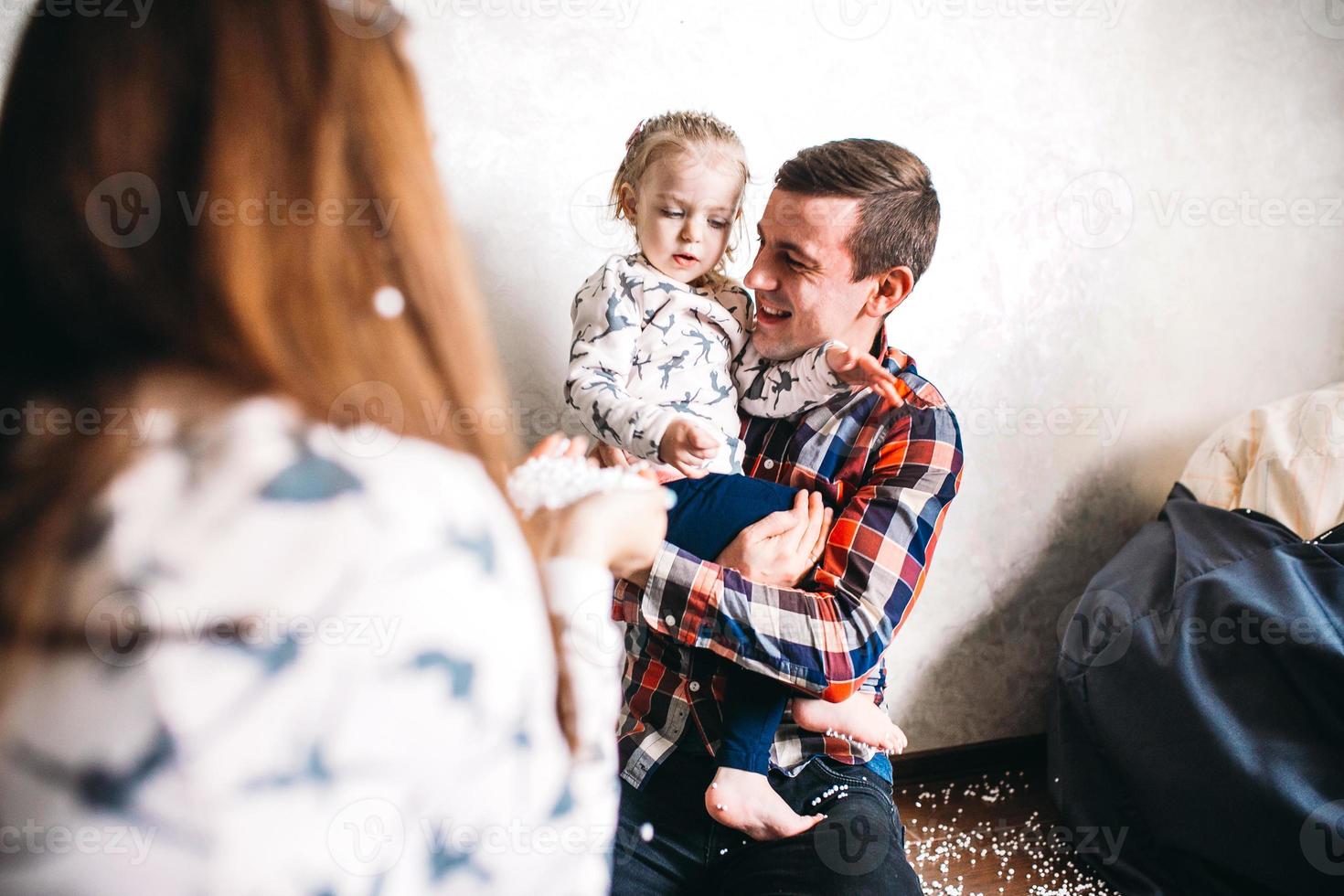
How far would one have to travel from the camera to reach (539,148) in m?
1.21

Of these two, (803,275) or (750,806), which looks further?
(803,275)

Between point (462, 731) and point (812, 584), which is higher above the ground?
point (462, 731)

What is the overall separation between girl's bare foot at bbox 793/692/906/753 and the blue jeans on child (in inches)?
1.9

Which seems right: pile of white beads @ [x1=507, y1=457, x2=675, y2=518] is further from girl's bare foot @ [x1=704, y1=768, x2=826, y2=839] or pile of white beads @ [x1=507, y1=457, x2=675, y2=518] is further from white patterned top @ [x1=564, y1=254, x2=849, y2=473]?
girl's bare foot @ [x1=704, y1=768, x2=826, y2=839]

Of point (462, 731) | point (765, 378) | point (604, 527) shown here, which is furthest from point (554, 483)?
point (765, 378)

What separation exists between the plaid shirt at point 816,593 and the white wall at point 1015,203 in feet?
1.16

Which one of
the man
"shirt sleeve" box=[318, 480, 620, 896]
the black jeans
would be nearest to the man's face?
the man

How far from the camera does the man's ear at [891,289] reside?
1.32 metres

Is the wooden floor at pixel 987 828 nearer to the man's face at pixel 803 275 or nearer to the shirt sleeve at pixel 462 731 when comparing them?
the man's face at pixel 803 275

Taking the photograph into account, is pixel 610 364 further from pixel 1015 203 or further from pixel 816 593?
pixel 1015 203

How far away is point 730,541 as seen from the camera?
1083 mm

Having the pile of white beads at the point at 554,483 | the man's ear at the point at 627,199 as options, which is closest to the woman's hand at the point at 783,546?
the pile of white beads at the point at 554,483

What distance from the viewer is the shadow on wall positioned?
1.93 m

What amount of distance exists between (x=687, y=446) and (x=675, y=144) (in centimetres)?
42
